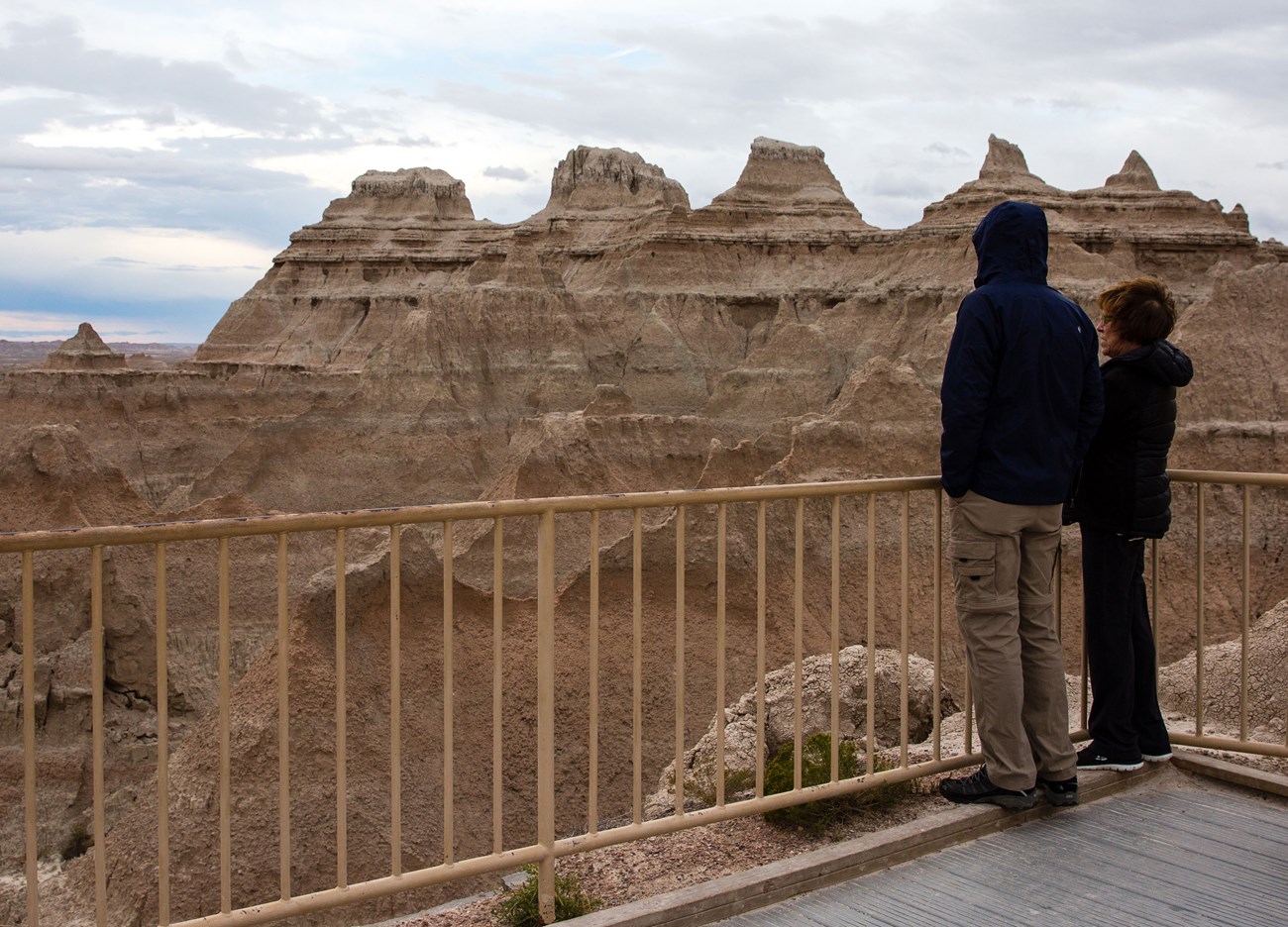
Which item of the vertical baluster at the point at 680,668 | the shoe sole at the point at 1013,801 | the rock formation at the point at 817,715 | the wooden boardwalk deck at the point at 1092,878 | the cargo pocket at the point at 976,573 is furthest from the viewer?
the rock formation at the point at 817,715

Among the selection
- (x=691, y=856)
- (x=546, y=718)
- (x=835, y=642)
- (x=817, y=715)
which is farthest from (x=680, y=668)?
(x=817, y=715)

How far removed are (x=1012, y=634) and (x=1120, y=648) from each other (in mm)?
787

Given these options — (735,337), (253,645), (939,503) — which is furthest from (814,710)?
(735,337)

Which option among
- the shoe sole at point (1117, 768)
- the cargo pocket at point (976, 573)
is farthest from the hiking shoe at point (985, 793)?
the cargo pocket at point (976, 573)

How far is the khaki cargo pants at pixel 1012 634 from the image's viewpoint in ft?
13.8

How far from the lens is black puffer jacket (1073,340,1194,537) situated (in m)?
4.53

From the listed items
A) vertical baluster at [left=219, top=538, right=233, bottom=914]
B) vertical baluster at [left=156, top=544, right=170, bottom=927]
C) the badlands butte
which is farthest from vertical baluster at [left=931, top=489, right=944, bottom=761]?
vertical baluster at [left=156, top=544, right=170, bottom=927]

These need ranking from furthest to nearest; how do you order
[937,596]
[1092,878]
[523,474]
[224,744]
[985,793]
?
[523,474] < [937,596] < [985,793] < [1092,878] < [224,744]

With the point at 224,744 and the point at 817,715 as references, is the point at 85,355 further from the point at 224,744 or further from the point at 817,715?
the point at 224,744

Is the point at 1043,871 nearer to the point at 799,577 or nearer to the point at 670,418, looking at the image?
the point at 799,577

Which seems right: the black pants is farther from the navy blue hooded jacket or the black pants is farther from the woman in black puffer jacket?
the navy blue hooded jacket

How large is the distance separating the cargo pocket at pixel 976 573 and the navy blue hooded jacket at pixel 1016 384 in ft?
0.63

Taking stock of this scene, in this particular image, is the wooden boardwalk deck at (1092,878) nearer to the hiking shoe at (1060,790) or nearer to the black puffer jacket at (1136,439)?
the hiking shoe at (1060,790)

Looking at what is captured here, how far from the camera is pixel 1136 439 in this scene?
15.0ft
